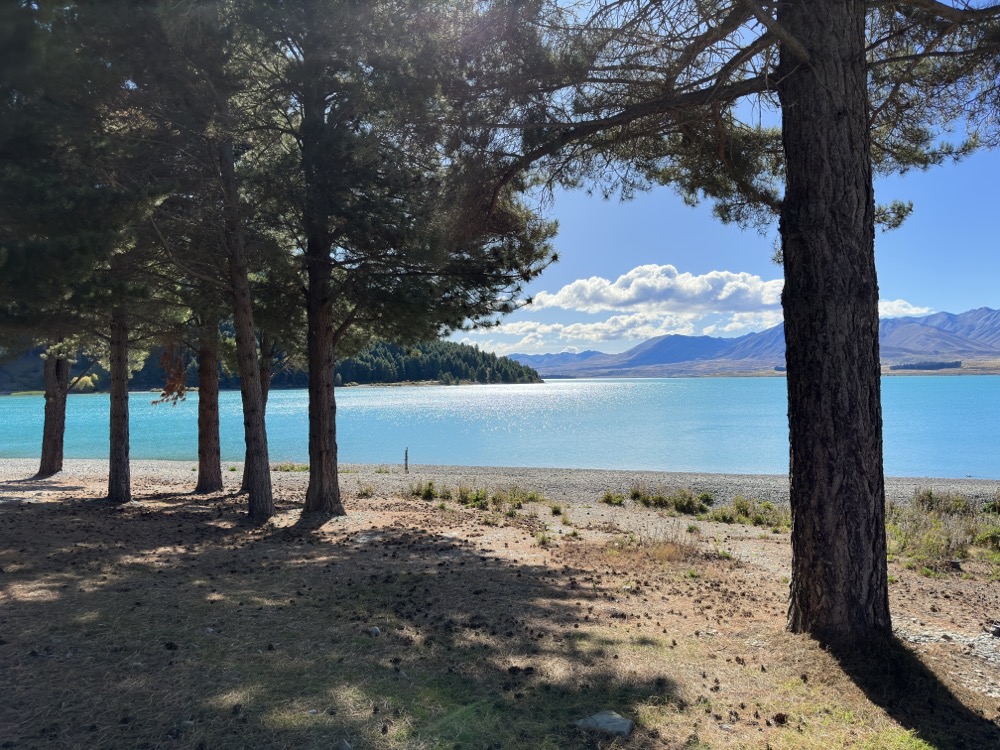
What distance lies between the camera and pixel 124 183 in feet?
29.1

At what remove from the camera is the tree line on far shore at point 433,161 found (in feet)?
16.0

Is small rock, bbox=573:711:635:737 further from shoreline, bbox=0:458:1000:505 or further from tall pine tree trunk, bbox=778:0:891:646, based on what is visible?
shoreline, bbox=0:458:1000:505

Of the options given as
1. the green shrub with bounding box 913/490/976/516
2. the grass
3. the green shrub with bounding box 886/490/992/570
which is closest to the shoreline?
the green shrub with bounding box 913/490/976/516

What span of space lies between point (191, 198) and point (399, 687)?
910 centimetres

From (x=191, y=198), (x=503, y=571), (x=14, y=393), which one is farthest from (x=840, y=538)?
(x=14, y=393)

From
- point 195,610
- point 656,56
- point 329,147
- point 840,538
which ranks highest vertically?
point 329,147

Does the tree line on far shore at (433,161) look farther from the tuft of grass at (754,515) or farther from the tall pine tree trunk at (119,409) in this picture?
the tuft of grass at (754,515)

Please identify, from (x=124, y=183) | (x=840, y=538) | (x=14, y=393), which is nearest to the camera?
(x=840, y=538)

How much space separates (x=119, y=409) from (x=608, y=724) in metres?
12.2

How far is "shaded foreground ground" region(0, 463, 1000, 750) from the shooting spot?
3.48 metres

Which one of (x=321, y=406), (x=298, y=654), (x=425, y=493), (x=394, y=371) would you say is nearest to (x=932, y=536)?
(x=298, y=654)

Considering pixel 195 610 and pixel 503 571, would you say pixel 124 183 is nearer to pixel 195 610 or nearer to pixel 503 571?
pixel 195 610

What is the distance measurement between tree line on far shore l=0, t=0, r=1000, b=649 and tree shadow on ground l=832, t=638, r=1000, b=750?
220mm

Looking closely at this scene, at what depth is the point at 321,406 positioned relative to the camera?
11.6 metres
